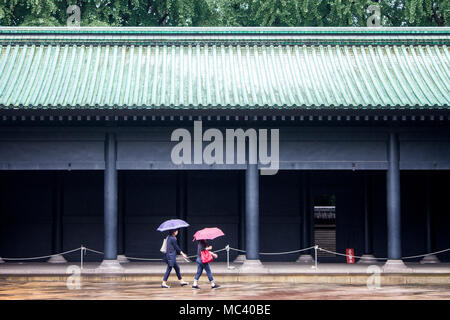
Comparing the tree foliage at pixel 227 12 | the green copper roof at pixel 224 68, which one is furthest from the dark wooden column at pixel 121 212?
the tree foliage at pixel 227 12

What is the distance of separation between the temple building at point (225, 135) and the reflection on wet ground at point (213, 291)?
2259mm

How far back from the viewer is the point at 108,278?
21656 mm

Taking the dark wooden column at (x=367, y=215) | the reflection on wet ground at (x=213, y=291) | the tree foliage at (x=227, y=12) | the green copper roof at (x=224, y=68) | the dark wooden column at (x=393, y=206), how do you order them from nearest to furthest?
the reflection on wet ground at (x=213, y=291) → the green copper roof at (x=224, y=68) → the dark wooden column at (x=393, y=206) → the dark wooden column at (x=367, y=215) → the tree foliage at (x=227, y=12)

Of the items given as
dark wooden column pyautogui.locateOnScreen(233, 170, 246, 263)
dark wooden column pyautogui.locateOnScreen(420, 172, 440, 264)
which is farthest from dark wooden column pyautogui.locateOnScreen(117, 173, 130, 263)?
dark wooden column pyautogui.locateOnScreen(420, 172, 440, 264)

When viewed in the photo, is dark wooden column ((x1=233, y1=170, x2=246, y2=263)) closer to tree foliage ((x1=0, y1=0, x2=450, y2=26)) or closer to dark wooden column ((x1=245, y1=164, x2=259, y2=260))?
dark wooden column ((x1=245, y1=164, x2=259, y2=260))

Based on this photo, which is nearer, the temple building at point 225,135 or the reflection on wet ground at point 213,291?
the reflection on wet ground at point 213,291

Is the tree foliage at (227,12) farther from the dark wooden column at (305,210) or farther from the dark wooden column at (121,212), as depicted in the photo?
the dark wooden column at (305,210)

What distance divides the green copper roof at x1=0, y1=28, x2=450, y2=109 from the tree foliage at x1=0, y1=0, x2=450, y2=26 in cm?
1098

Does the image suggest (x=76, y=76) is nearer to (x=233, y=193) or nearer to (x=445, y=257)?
(x=233, y=193)

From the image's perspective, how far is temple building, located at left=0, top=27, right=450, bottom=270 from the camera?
74.4 ft

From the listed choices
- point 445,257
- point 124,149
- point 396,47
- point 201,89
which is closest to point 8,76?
point 124,149

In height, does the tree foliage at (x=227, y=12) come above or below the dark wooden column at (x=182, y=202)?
above

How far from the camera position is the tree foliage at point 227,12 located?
37.3m

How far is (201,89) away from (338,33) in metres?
5.84
